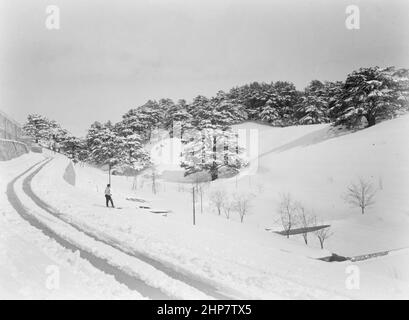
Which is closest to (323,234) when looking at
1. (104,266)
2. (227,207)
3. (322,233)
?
(322,233)

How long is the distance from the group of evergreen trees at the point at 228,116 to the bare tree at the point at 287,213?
12.2 metres

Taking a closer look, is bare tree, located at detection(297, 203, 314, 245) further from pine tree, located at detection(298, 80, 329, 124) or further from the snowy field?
pine tree, located at detection(298, 80, 329, 124)

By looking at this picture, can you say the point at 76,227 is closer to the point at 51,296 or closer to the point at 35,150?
the point at 51,296

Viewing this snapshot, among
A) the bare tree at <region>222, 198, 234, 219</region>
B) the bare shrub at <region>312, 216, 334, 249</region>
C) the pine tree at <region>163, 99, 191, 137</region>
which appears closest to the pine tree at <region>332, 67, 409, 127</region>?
the bare tree at <region>222, 198, 234, 219</region>

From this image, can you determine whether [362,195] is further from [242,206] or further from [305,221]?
[242,206]

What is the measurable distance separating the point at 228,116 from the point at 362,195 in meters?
35.6

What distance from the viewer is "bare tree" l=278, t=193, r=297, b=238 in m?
18.8

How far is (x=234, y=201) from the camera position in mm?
24969

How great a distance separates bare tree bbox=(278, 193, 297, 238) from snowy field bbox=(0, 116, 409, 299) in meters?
0.56

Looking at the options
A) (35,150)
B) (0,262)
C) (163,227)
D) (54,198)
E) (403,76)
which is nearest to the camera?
(0,262)

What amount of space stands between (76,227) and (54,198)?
7000 mm

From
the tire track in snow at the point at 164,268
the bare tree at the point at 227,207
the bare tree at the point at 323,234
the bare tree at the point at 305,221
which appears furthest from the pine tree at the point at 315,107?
the tire track in snow at the point at 164,268

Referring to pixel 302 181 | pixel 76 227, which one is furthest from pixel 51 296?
pixel 302 181

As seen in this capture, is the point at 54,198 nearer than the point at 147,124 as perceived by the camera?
Yes
